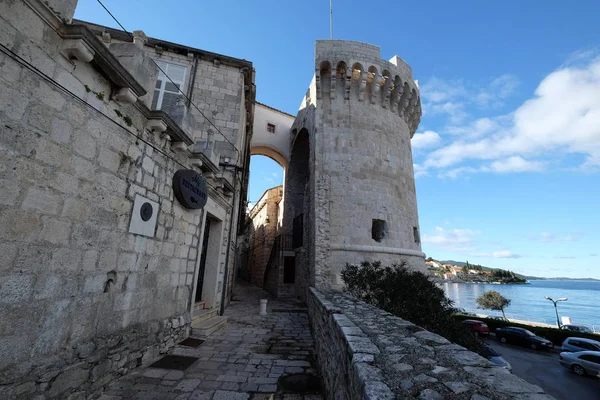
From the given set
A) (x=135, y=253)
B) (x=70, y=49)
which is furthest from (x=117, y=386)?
(x=70, y=49)

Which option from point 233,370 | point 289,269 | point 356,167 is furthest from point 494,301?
point 233,370

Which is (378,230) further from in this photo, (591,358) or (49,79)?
(591,358)

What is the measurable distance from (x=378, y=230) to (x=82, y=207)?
10282 millimetres

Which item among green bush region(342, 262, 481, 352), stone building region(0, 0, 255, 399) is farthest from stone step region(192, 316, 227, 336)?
green bush region(342, 262, 481, 352)

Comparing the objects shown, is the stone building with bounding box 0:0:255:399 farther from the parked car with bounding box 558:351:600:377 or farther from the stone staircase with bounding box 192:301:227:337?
the parked car with bounding box 558:351:600:377

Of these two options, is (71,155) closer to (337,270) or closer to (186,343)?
(186,343)

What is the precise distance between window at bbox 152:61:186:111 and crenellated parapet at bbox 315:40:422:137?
576cm

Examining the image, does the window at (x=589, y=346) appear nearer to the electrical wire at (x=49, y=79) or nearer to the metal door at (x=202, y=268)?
the metal door at (x=202, y=268)

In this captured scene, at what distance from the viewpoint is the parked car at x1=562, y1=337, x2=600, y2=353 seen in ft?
43.2

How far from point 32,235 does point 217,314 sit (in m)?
5.68

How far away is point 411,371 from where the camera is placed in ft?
6.29

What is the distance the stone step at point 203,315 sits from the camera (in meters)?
6.05

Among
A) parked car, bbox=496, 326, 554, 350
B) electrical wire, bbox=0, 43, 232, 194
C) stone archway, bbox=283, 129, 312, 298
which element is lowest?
parked car, bbox=496, 326, 554, 350

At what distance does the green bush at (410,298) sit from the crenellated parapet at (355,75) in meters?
7.66
